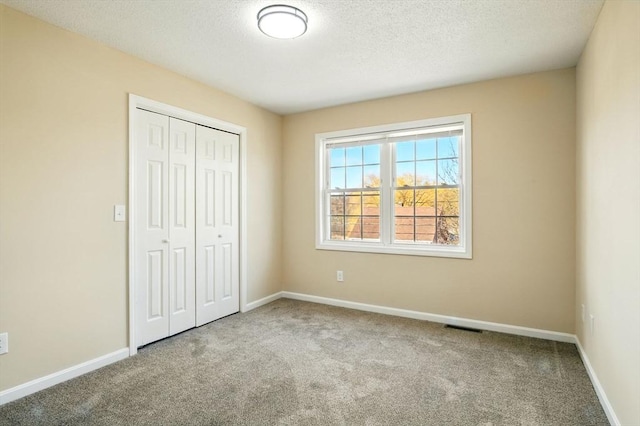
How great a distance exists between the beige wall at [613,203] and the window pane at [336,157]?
8.17 ft

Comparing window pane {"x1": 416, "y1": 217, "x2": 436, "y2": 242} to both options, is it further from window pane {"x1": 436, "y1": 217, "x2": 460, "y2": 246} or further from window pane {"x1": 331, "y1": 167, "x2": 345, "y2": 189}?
window pane {"x1": 331, "y1": 167, "x2": 345, "y2": 189}

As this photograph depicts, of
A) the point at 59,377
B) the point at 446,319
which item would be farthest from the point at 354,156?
the point at 59,377

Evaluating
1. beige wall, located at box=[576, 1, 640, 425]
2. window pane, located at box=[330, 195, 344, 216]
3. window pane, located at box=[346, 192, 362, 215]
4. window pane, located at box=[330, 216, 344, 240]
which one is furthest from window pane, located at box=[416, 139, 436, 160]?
beige wall, located at box=[576, 1, 640, 425]

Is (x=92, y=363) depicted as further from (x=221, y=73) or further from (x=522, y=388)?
(x=522, y=388)

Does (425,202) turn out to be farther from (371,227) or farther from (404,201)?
(371,227)

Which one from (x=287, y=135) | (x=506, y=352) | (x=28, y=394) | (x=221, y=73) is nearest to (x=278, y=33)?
(x=221, y=73)

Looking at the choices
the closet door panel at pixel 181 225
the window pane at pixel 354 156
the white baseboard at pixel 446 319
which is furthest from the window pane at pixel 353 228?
the closet door panel at pixel 181 225

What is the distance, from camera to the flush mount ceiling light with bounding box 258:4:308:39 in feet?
7.07

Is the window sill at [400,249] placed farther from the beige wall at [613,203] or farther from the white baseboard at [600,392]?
the white baseboard at [600,392]

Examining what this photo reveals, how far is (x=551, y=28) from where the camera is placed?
2.43m

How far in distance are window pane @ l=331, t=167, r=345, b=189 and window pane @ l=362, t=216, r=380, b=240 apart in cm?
54

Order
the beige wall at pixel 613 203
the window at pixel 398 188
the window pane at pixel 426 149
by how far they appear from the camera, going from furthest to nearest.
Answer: the window pane at pixel 426 149 < the window at pixel 398 188 < the beige wall at pixel 613 203

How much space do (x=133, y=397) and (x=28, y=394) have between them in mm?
690

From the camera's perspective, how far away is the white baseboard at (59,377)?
7.05 ft
